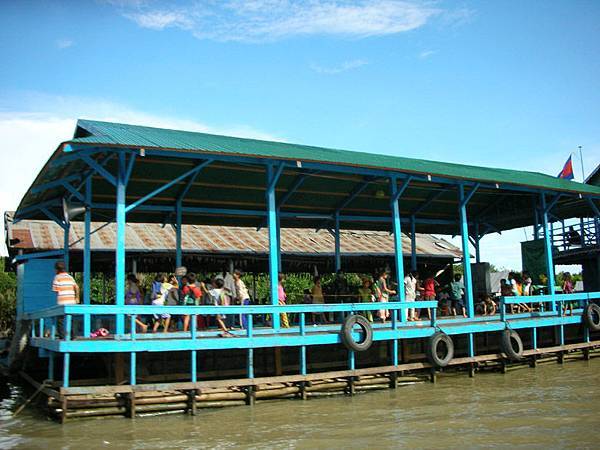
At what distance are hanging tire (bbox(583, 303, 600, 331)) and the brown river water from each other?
4.28 metres

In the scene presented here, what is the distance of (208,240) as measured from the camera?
2189 centimetres

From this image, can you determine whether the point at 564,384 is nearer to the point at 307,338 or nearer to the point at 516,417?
the point at 516,417

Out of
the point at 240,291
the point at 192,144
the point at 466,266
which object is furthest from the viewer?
the point at 466,266

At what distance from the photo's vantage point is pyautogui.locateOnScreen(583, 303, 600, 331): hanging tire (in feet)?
55.1

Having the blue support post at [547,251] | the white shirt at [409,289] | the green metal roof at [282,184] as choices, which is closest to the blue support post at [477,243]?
the green metal roof at [282,184]

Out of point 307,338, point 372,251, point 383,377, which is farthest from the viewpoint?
point 372,251

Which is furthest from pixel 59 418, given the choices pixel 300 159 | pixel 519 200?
pixel 519 200

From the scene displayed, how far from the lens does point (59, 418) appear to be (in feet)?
33.5

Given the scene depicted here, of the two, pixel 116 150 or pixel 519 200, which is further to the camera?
pixel 519 200

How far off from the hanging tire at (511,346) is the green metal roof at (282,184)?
11.9ft

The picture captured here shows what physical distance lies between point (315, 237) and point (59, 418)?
15.3 metres

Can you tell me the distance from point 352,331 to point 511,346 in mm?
4721

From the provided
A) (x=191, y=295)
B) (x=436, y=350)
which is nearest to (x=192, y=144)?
(x=191, y=295)

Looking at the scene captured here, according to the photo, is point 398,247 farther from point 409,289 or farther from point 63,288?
point 63,288
